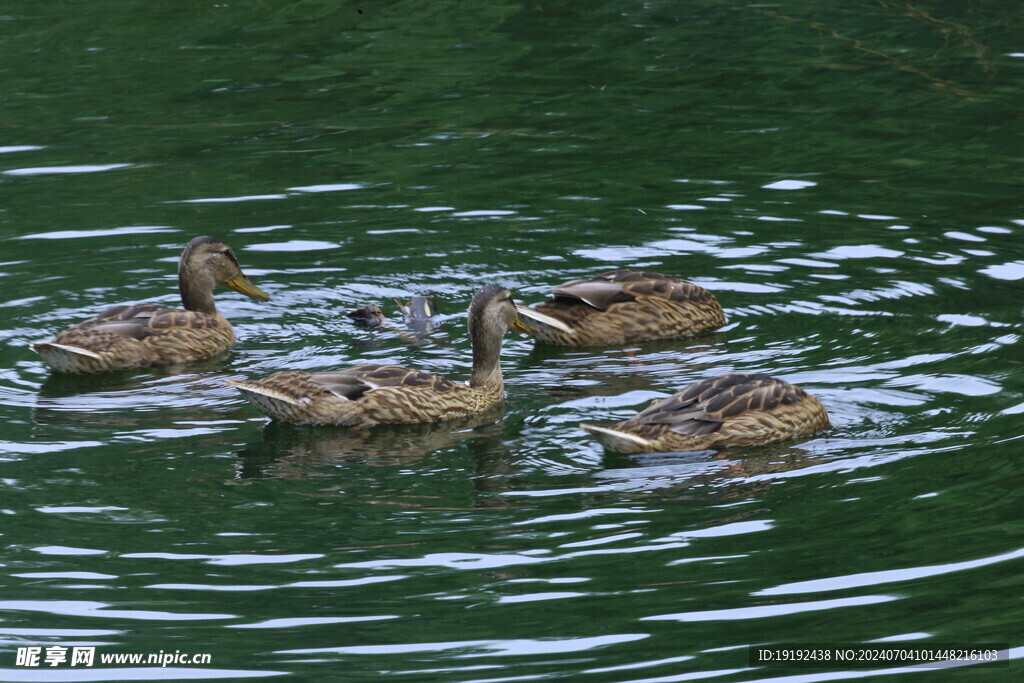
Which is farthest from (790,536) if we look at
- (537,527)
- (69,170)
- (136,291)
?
(69,170)

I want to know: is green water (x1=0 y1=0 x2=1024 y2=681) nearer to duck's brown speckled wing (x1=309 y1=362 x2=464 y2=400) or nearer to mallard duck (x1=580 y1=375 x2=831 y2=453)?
mallard duck (x1=580 y1=375 x2=831 y2=453)

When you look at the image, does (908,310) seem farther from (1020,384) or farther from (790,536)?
(790,536)

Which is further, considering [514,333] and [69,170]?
[69,170]

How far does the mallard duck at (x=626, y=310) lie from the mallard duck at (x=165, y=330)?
2536mm

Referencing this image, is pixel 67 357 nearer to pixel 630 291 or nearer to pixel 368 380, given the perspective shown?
pixel 368 380

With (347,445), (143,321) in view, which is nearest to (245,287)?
(143,321)

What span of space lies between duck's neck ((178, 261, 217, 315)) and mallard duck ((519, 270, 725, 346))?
2716mm

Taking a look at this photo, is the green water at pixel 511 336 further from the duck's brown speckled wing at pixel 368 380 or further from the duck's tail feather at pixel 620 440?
the duck's brown speckled wing at pixel 368 380

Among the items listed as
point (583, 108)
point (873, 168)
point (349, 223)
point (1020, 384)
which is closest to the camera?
point (1020, 384)

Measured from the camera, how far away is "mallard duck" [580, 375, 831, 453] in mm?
9508

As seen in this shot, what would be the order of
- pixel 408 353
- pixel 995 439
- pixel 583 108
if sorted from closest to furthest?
pixel 995 439, pixel 408 353, pixel 583 108

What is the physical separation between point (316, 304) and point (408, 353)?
141 centimetres

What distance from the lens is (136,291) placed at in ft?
44.3

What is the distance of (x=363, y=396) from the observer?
1050 cm
